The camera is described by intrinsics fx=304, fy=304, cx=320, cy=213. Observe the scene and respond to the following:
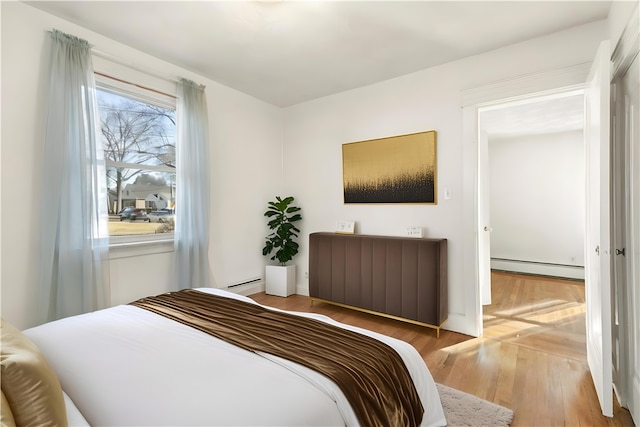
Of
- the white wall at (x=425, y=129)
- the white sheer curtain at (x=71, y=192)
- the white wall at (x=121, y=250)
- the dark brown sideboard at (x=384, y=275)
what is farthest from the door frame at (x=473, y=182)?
the white sheer curtain at (x=71, y=192)

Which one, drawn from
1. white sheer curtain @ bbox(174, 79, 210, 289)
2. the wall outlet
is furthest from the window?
the wall outlet

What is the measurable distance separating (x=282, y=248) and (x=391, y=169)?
179 centimetres

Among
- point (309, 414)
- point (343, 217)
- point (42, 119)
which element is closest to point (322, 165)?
point (343, 217)

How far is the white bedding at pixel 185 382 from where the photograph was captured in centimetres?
97

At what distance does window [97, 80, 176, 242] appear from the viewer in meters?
2.78

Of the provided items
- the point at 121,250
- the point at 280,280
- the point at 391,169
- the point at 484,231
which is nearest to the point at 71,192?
the point at 121,250

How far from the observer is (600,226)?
178cm

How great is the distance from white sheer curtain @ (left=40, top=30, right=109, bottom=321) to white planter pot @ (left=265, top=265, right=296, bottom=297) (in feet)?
6.52

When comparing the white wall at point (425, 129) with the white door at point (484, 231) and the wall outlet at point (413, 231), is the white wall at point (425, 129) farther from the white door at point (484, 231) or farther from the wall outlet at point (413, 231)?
the white door at point (484, 231)

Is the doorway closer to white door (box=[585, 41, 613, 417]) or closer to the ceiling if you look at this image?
the ceiling

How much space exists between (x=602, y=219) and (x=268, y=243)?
3435 mm

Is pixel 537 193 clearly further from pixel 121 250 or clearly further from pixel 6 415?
pixel 6 415

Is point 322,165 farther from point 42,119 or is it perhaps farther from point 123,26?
point 42,119

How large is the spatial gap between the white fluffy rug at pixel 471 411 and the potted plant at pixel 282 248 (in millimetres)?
2527
